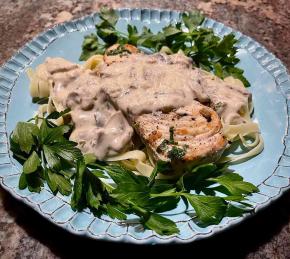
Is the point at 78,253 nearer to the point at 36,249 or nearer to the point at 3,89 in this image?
the point at 36,249

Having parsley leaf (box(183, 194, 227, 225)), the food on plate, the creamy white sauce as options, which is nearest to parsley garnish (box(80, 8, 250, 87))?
the food on plate

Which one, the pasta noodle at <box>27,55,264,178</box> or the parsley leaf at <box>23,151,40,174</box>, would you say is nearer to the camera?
the parsley leaf at <box>23,151,40,174</box>

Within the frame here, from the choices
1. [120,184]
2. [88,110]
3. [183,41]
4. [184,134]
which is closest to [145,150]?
[184,134]

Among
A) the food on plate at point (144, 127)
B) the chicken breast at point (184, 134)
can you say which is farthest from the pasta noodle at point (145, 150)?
the chicken breast at point (184, 134)

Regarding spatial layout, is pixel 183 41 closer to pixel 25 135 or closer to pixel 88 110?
pixel 88 110

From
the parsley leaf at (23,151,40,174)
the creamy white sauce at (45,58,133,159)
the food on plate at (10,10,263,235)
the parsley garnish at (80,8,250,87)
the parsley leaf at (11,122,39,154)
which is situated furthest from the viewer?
the parsley garnish at (80,8,250,87)

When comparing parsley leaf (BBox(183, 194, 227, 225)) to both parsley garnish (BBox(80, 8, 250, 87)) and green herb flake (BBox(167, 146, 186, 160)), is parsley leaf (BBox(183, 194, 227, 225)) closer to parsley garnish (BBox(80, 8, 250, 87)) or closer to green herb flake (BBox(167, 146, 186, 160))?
green herb flake (BBox(167, 146, 186, 160))

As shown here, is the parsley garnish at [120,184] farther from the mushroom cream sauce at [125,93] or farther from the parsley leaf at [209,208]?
the mushroom cream sauce at [125,93]

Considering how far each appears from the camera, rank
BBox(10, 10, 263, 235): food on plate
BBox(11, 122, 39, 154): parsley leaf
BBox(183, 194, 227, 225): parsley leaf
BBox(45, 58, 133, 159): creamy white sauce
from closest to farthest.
→ BBox(183, 194, 227, 225): parsley leaf → BBox(10, 10, 263, 235): food on plate → BBox(11, 122, 39, 154): parsley leaf → BBox(45, 58, 133, 159): creamy white sauce
